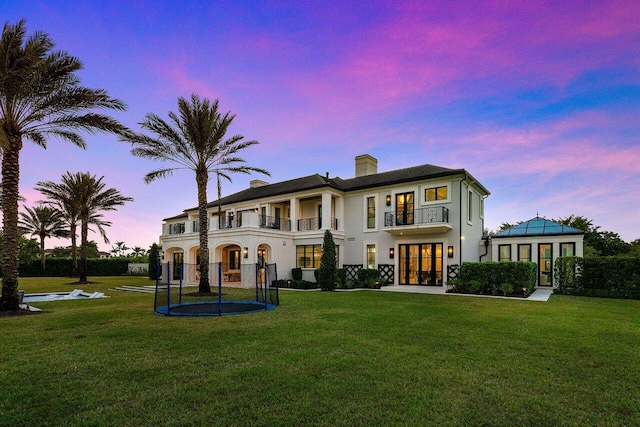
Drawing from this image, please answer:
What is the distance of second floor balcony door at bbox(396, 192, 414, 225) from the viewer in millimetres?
20500

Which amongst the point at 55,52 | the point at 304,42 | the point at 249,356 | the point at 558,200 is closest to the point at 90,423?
Answer: the point at 249,356

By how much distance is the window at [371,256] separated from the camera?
2197 cm

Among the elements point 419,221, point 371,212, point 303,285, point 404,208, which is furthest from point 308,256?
point 419,221

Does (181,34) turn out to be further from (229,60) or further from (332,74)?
(332,74)

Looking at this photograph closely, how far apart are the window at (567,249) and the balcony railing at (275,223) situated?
17.2 meters

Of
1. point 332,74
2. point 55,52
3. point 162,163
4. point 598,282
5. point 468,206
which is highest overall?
point 332,74

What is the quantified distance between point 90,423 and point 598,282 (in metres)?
20.1

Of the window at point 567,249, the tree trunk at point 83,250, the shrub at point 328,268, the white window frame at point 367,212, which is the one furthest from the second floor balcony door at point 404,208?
the tree trunk at point 83,250

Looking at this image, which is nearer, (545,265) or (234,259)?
(545,265)

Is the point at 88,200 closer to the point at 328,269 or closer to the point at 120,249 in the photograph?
the point at 328,269

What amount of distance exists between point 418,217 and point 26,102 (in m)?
18.4

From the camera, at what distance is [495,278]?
16078 millimetres

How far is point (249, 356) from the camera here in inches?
225

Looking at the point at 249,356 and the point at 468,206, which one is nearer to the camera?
the point at 249,356
